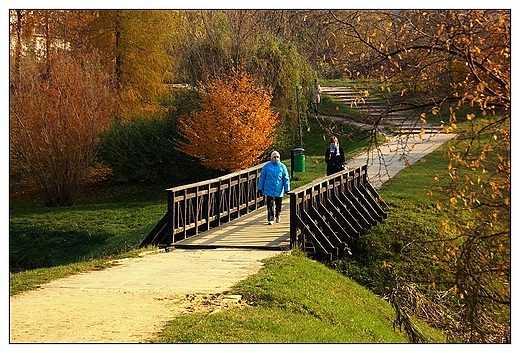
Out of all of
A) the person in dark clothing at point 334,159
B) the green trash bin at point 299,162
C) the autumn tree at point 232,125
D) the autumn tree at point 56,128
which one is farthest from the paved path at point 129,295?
the autumn tree at point 56,128

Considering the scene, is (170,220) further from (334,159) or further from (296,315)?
(334,159)

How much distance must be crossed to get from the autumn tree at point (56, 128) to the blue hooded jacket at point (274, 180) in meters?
14.3

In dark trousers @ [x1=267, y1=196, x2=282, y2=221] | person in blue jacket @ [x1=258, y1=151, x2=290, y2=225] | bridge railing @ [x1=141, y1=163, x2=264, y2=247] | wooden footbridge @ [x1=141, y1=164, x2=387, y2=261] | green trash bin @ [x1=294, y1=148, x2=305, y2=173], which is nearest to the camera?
wooden footbridge @ [x1=141, y1=164, x2=387, y2=261]

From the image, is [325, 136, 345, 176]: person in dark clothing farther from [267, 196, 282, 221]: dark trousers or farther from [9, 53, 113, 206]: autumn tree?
[9, 53, 113, 206]: autumn tree


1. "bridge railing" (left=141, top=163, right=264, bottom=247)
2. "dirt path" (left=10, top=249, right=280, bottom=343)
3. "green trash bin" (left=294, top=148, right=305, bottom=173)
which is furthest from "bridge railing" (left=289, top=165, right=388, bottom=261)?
"green trash bin" (left=294, top=148, right=305, bottom=173)

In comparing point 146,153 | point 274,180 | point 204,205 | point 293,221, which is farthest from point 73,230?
point 293,221

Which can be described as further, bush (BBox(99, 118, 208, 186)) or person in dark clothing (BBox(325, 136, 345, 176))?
bush (BBox(99, 118, 208, 186))

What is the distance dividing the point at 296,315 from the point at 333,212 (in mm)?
8570

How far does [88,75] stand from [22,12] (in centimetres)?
1081

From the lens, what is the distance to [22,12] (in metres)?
43.3

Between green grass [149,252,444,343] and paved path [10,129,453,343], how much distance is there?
46cm

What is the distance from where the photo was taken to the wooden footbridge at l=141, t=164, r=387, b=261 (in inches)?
727

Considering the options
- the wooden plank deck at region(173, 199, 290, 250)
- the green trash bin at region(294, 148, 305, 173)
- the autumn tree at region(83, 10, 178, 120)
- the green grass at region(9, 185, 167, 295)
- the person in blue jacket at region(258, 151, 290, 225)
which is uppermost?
the autumn tree at region(83, 10, 178, 120)

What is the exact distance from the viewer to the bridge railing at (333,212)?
1838cm
